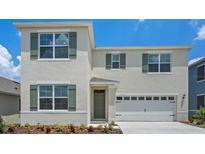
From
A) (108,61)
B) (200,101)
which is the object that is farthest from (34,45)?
(200,101)

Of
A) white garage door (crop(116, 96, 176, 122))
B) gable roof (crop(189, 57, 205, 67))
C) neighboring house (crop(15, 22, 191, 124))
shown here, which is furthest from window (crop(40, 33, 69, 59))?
gable roof (crop(189, 57, 205, 67))

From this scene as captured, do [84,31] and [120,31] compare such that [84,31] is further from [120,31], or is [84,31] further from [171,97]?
[171,97]

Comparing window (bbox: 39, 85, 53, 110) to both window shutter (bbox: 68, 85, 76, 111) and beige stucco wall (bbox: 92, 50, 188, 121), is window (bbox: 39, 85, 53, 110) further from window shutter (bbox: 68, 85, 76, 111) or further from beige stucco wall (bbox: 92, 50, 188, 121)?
beige stucco wall (bbox: 92, 50, 188, 121)

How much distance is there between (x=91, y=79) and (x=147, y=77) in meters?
4.55

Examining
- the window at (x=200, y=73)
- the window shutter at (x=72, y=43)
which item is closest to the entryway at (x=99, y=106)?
the window shutter at (x=72, y=43)

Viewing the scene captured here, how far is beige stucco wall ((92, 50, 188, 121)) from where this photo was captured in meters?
20.9

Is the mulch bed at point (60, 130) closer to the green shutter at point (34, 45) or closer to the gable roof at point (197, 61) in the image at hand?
the green shutter at point (34, 45)

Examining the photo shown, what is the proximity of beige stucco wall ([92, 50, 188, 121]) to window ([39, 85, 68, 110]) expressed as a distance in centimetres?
551

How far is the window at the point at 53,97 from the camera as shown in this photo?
1591 centimetres

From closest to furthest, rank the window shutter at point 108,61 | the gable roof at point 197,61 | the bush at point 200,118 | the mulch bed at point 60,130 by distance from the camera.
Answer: the mulch bed at point 60,130 < the bush at point 200,118 < the window shutter at point 108,61 < the gable roof at point 197,61

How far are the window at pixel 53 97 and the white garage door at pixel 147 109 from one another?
623 centimetres
